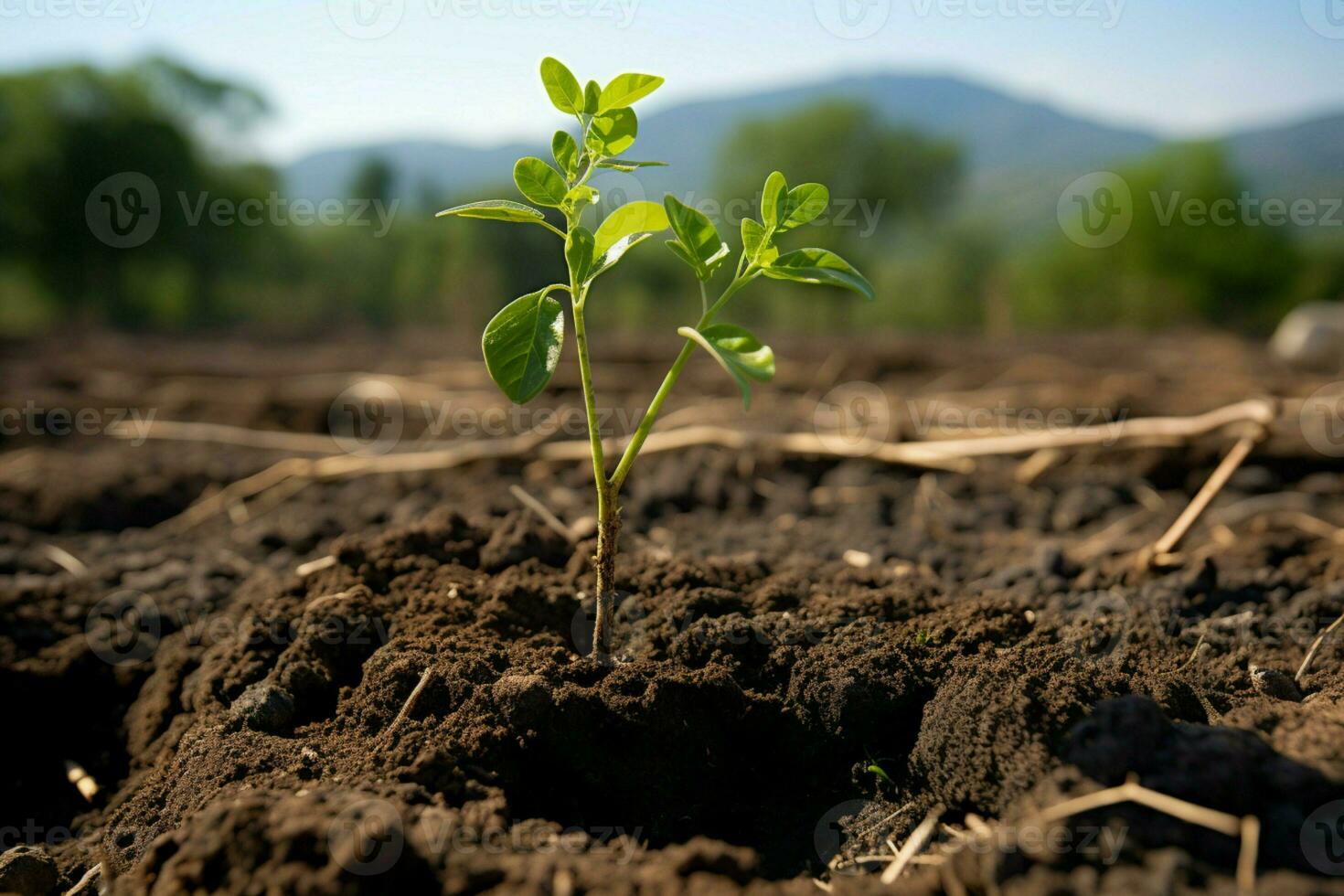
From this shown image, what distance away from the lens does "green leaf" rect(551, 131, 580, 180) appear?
1631mm

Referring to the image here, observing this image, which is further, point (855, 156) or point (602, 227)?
point (855, 156)

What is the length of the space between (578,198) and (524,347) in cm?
32

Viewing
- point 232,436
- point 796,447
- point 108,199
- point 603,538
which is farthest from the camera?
point 108,199

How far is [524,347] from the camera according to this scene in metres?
1.55

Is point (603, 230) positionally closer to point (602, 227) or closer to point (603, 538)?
point (602, 227)

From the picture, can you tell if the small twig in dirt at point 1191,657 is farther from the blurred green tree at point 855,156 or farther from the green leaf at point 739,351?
the blurred green tree at point 855,156

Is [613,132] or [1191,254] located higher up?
[613,132]

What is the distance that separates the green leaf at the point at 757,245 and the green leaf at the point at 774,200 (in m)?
0.02

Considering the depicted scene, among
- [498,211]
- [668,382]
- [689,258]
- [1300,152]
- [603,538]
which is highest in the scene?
[1300,152]

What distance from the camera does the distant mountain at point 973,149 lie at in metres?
50.9

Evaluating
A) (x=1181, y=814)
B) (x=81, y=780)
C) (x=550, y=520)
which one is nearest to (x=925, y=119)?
(x=550, y=520)

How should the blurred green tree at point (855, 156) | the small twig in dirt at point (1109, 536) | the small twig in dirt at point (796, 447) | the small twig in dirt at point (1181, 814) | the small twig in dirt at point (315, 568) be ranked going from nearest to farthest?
1. the small twig in dirt at point (1181, 814)
2. the small twig in dirt at point (315, 568)
3. the small twig in dirt at point (1109, 536)
4. the small twig in dirt at point (796, 447)
5. the blurred green tree at point (855, 156)

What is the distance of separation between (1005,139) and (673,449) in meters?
198

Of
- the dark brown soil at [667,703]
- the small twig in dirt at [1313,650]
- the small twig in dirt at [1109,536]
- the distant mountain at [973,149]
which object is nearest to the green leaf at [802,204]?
the dark brown soil at [667,703]
